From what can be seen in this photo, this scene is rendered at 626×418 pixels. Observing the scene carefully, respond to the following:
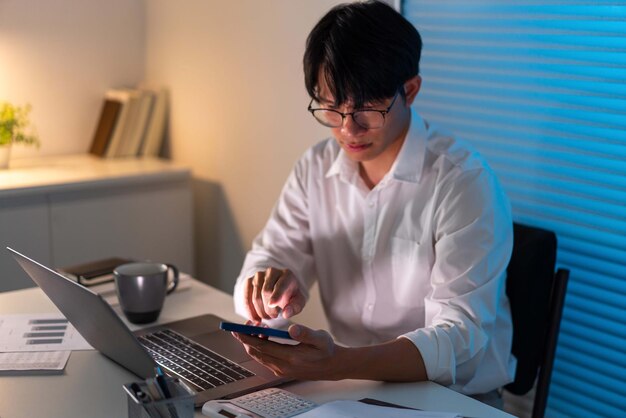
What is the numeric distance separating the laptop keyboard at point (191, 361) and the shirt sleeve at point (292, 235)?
16.8 inches

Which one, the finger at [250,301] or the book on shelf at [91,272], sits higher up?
the finger at [250,301]

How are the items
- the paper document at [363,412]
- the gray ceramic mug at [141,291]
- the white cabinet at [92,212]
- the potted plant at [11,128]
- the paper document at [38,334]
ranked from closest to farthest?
1. the paper document at [363,412]
2. the paper document at [38,334]
3. the gray ceramic mug at [141,291]
4. the white cabinet at [92,212]
5. the potted plant at [11,128]

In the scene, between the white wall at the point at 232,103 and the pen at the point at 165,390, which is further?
the white wall at the point at 232,103

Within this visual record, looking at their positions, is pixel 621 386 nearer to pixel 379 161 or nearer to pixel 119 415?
pixel 379 161

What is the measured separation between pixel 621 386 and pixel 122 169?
193 cm

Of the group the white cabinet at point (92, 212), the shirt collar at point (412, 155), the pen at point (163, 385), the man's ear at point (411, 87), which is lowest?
the white cabinet at point (92, 212)

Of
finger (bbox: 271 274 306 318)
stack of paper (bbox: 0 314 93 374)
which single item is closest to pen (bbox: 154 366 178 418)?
stack of paper (bbox: 0 314 93 374)

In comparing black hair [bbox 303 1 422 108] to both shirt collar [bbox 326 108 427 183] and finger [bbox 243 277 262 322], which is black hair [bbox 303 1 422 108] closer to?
shirt collar [bbox 326 108 427 183]

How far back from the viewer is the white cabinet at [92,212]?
2807 mm

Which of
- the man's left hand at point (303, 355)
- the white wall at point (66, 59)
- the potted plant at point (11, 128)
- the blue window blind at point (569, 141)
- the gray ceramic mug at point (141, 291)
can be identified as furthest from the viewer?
the white wall at point (66, 59)

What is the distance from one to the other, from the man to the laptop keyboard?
8 cm

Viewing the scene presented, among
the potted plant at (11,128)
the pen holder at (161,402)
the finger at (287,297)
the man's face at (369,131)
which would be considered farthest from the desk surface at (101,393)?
the potted plant at (11,128)

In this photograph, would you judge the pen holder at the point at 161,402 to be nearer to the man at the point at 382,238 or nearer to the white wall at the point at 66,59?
the man at the point at 382,238

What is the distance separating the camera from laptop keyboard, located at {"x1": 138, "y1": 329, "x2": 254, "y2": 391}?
4.83ft
